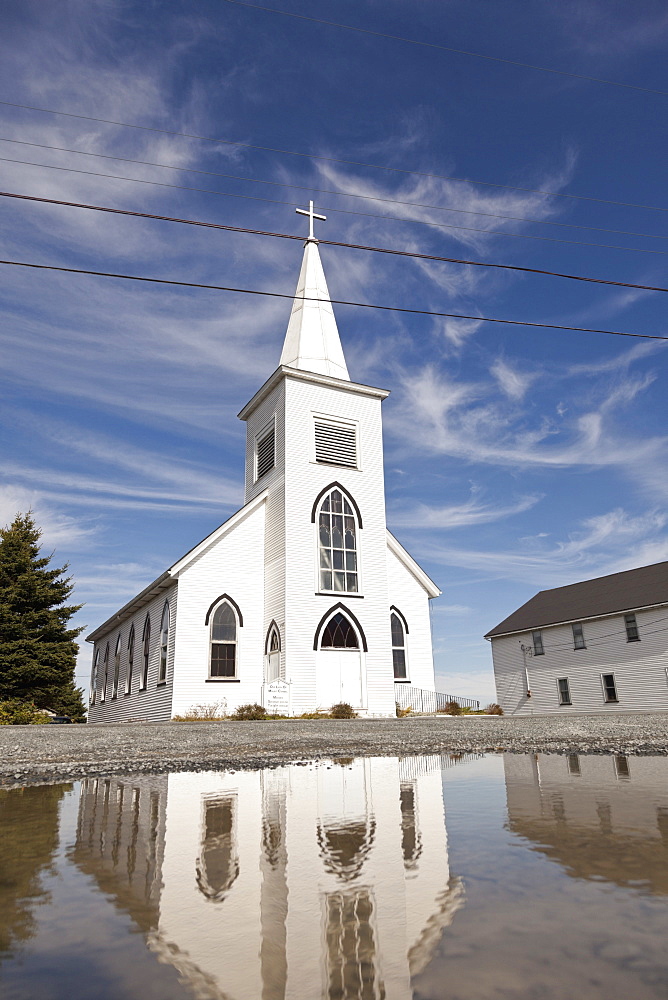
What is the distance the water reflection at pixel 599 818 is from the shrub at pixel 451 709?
21360mm

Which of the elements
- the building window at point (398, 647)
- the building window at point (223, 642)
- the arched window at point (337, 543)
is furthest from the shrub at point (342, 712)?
the building window at point (398, 647)

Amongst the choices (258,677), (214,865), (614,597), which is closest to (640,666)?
(614,597)

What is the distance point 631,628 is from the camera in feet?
113

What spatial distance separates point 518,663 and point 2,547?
30.9 m

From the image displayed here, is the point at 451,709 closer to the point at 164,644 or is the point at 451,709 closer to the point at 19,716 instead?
the point at 164,644

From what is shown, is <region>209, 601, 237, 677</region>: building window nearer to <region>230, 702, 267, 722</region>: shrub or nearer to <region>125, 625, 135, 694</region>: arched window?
<region>230, 702, 267, 722</region>: shrub

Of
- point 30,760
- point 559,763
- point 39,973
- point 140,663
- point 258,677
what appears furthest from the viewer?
point 140,663

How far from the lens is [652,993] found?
50.8 inches

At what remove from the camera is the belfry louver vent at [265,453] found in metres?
27.2

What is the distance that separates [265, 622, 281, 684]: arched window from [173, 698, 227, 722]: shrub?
1.86 m

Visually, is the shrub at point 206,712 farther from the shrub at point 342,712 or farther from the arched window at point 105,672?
the arched window at point 105,672

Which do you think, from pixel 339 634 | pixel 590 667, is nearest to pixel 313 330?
pixel 339 634

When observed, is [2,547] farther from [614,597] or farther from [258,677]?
[614,597]

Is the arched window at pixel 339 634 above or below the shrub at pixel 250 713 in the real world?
above
